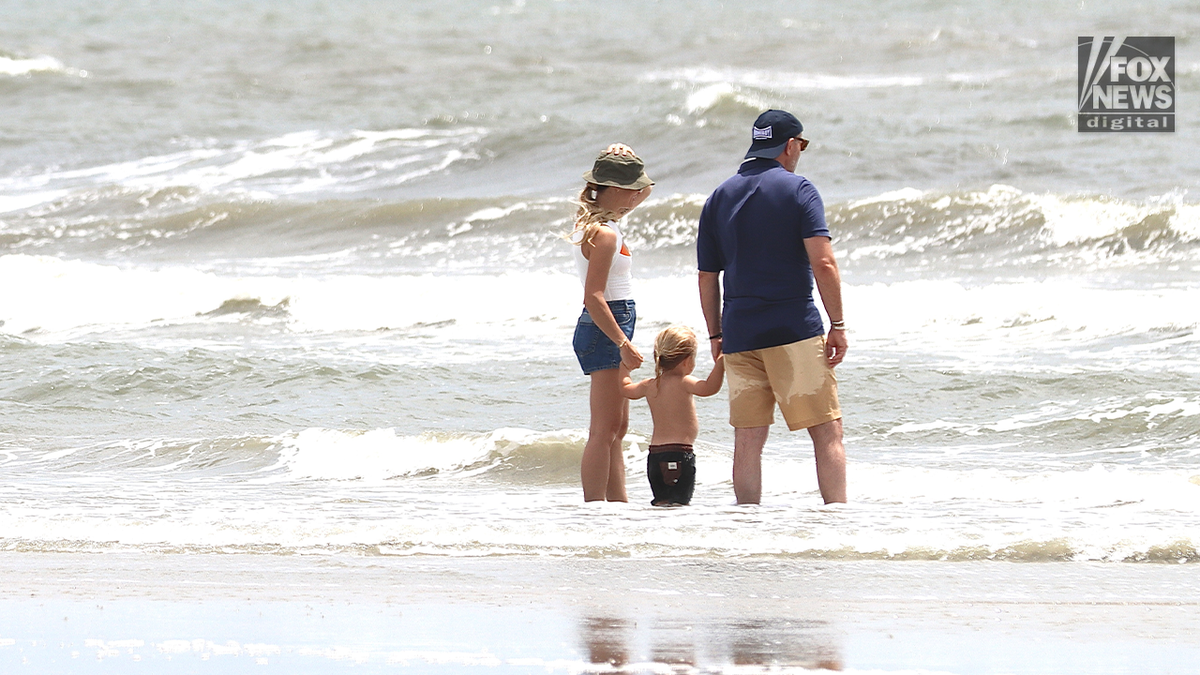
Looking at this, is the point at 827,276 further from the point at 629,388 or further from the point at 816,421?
the point at 629,388

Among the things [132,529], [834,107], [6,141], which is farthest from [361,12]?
[132,529]

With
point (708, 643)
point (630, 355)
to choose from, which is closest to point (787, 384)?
point (630, 355)

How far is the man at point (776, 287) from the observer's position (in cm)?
486

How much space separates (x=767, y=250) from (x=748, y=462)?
2.68 ft

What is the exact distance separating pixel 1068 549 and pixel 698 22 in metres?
36.9

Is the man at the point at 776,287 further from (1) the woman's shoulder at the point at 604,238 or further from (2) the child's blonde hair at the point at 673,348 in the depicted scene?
(1) the woman's shoulder at the point at 604,238

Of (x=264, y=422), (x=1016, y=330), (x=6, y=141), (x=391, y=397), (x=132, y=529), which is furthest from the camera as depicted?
(x=6, y=141)

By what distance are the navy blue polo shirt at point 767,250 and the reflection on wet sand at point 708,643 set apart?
1.34 metres

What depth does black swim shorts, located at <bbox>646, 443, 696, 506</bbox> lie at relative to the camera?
17.7 feet

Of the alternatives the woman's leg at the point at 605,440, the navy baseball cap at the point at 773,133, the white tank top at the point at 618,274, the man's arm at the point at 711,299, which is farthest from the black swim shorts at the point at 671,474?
the navy baseball cap at the point at 773,133

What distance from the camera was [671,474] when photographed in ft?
17.7

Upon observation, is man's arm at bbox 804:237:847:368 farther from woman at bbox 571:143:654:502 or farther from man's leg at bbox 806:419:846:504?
woman at bbox 571:143:654:502

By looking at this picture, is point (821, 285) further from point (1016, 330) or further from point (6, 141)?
point (6, 141)

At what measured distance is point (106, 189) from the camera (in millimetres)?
20016
